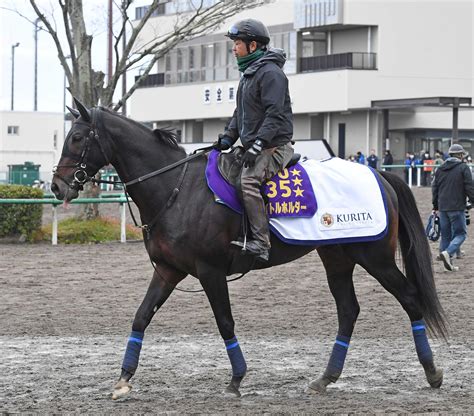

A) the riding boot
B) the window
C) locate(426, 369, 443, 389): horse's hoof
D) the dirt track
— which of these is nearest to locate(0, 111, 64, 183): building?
the window

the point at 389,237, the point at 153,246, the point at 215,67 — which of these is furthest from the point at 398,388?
the point at 215,67

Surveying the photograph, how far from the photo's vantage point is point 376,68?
45.4 meters

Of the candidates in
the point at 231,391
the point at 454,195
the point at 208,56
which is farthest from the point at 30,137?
the point at 231,391

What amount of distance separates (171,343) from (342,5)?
37.8m

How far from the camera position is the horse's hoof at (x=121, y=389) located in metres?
6.72

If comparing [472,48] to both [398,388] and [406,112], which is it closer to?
[406,112]

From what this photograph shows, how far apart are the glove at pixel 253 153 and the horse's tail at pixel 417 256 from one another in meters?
1.36

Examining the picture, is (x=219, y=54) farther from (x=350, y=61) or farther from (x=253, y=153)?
(x=253, y=153)

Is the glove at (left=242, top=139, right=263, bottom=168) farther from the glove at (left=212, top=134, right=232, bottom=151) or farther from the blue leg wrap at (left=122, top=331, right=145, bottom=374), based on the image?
the blue leg wrap at (left=122, top=331, right=145, bottom=374)

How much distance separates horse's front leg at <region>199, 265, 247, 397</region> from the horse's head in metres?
1.06

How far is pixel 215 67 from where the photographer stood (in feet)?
176

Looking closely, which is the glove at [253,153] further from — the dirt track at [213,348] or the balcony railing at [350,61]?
the balcony railing at [350,61]

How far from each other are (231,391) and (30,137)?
A: 2166 inches

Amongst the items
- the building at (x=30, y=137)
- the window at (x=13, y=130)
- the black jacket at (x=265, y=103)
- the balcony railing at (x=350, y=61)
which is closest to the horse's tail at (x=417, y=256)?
the black jacket at (x=265, y=103)
